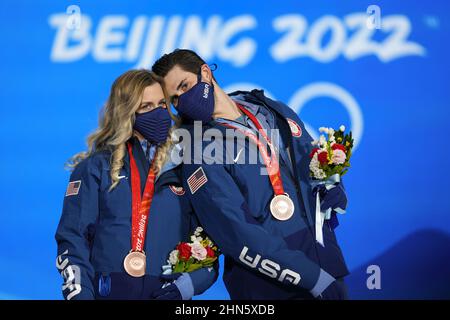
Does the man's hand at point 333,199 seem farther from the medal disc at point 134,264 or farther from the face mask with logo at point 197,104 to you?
the medal disc at point 134,264

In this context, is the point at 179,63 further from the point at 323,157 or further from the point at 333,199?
the point at 333,199

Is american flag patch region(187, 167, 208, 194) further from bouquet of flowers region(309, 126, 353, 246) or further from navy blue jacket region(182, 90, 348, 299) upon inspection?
bouquet of flowers region(309, 126, 353, 246)

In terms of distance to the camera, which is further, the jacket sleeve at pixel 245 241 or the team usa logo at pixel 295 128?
the team usa logo at pixel 295 128

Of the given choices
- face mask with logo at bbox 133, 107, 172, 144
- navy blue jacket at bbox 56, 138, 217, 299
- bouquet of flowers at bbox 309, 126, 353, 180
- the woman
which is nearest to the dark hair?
the woman

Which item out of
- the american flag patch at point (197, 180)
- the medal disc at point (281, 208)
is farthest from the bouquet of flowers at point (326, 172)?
the american flag patch at point (197, 180)

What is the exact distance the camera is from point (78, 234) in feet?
11.7

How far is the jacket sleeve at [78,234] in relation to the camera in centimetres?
348

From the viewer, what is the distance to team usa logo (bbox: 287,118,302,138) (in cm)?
389

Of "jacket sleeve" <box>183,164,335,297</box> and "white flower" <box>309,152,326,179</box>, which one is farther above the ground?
"white flower" <box>309,152,326,179</box>

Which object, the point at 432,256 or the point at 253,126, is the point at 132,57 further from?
the point at 432,256

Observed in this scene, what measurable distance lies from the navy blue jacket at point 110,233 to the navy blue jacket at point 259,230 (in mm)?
111

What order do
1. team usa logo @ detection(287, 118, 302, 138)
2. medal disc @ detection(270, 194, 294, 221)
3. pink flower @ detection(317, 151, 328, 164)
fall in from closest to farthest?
medal disc @ detection(270, 194, 294, 221)
pink flower @ detection(317, 151, 328, 164)
team usa logo @ detection(287, 118, 302, 138)

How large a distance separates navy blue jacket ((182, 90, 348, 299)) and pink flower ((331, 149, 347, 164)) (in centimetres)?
16

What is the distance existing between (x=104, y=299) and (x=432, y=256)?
2.54 meters
